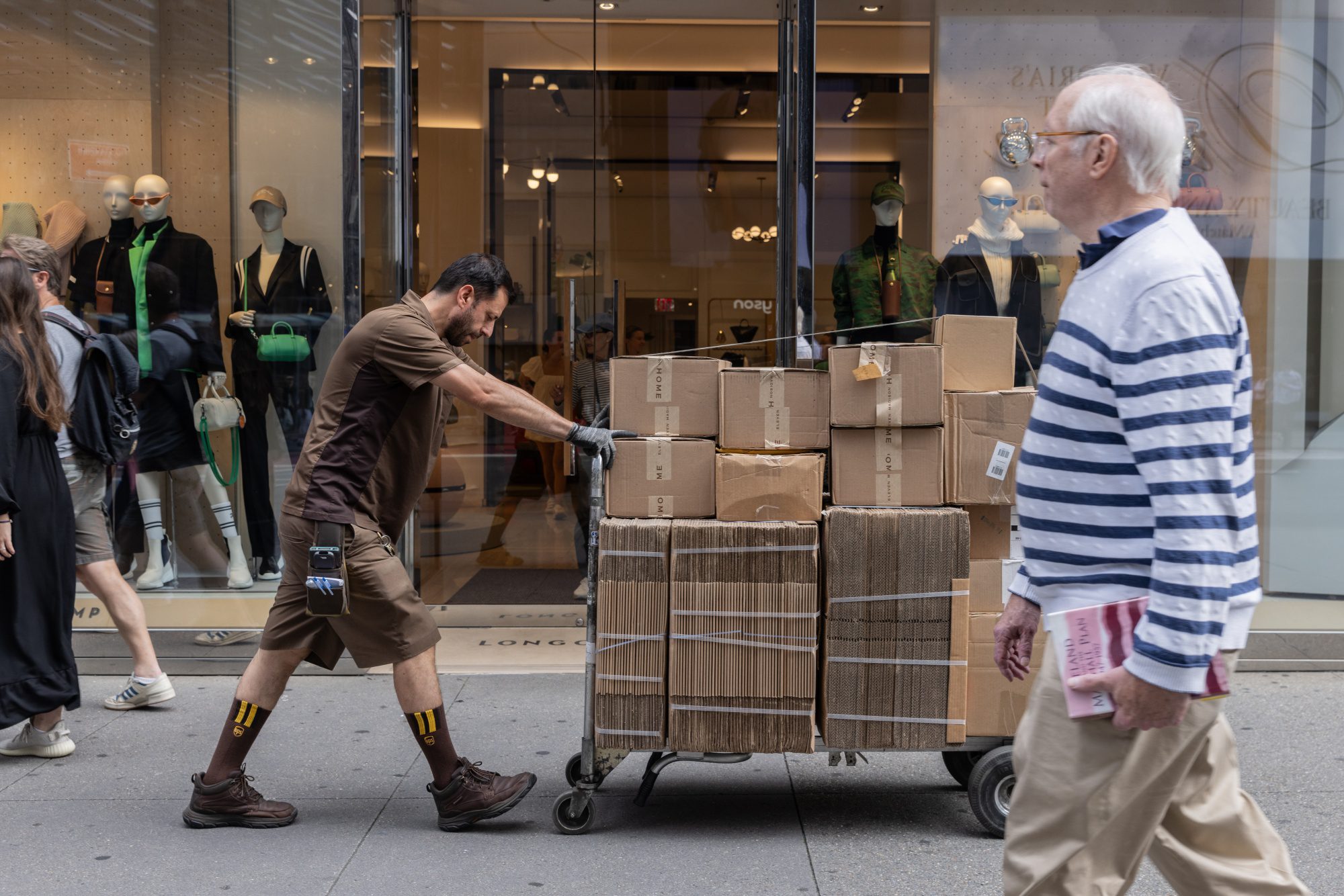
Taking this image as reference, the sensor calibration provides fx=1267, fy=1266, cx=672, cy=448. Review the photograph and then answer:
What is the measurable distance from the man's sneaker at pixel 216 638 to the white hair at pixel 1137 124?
534 centimetres

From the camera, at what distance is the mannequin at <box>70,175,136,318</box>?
22.7 ft

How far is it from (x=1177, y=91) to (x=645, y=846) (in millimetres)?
5279

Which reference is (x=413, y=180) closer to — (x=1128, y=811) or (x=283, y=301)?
(x=283, y=301)

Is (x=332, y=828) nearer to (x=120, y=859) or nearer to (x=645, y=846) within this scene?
(x=120, y=859)

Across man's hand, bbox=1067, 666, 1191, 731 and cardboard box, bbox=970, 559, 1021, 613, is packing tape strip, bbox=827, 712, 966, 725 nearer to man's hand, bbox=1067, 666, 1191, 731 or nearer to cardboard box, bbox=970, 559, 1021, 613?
cardboard box, bbox=970, 559, 1021, 613

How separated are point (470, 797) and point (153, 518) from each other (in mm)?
3589

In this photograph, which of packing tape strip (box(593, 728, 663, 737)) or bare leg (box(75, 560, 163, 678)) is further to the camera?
bare leg (box(75, 560, 163, 678))

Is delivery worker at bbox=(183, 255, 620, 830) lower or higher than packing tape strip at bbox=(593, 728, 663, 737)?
higher

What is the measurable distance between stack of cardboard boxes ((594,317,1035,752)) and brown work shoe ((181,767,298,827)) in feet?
3.85

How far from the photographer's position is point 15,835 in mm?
4164

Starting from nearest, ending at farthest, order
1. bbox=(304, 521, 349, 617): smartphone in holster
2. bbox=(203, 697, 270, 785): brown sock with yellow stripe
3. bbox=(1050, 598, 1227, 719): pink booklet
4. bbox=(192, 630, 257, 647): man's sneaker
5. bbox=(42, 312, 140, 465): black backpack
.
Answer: bbox=(1050, 598, 1227, 719): pink booklet, bbox=(304, 521, 349, 617): smartphone in holster, bbox=(203, 697, 270, 785): brown sock with yellow stripe, bbox=(42, 312, 140, 465): black backpack, bbox=(192, 630, 257, 647): man's sneaker

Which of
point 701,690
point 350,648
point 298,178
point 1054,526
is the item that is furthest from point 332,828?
point 298,178

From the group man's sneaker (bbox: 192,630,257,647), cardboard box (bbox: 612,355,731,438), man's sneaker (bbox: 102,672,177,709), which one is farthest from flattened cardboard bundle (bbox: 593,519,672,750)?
Answer: man's sneaker (bbox: 192,630,257,647)

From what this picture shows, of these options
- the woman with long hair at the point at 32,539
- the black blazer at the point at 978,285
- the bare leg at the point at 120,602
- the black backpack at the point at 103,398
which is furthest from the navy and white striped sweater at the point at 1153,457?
the black blazer at the point at 978,285
